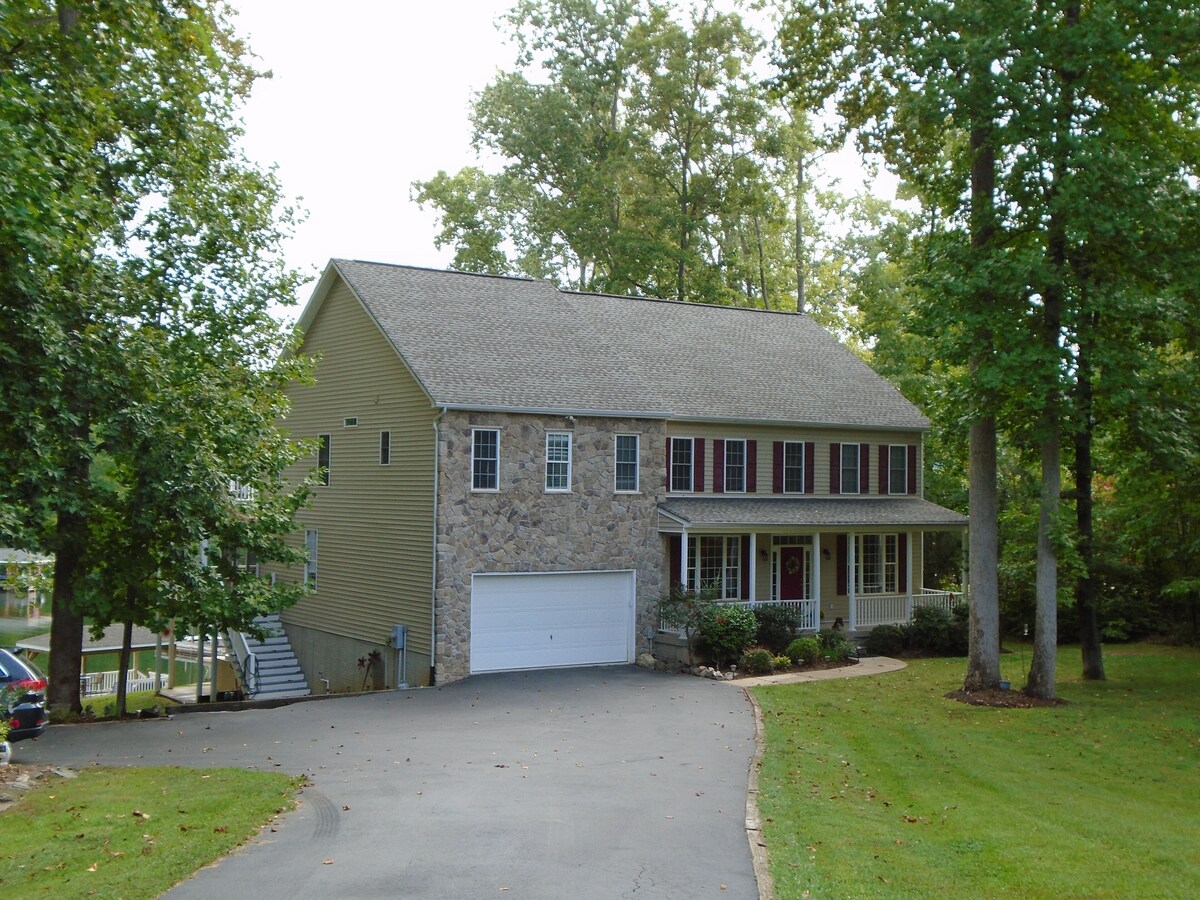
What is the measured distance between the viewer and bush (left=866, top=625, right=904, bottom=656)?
88.8 ft

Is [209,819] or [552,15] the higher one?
[552,15]

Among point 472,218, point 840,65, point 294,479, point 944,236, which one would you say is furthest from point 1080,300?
point 472,218

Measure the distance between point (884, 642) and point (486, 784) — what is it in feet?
54.7

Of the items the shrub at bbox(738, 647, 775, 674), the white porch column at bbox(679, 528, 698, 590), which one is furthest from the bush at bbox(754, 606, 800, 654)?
the white porch column at bbox(679, 528, 698, 590)

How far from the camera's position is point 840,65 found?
73.0ft

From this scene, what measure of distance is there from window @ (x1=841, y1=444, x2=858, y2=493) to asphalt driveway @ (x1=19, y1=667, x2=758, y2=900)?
9431mm

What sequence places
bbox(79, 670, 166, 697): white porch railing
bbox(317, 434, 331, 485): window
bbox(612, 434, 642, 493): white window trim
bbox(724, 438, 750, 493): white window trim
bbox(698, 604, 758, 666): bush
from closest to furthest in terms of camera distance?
bbox(698, 604, 758, 666): bush → bbox(612, 434, 642, 493): white window trim → bbox(317, 434, 331, 485): window → bbox(724, 438, 750, 493): white window trim → bbox(79, 670, 166, 697): white porch railing

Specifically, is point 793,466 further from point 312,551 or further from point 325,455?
point 312,551

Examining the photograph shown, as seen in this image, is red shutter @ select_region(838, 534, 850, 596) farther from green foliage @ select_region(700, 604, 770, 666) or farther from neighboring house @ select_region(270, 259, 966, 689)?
green foliage @ select_region(700, 604, 770, 666)

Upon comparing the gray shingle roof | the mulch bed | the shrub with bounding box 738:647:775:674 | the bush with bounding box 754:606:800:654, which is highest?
the gray shingle roof

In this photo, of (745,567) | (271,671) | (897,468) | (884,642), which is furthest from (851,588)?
(271,671)

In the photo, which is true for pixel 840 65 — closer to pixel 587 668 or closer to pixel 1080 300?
pixel 1080 300

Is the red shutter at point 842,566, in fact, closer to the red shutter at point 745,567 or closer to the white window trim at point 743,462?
the red shutter at point 745,567

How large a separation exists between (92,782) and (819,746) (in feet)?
30.1
